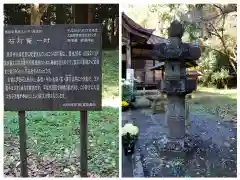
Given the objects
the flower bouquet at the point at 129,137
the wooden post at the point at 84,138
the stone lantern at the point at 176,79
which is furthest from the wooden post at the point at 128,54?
the flower bouquet at the point at 129,137

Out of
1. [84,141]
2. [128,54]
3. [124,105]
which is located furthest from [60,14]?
[84,141]

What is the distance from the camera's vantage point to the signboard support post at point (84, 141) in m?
2.73

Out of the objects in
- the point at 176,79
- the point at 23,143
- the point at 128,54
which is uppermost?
the point at 128,54

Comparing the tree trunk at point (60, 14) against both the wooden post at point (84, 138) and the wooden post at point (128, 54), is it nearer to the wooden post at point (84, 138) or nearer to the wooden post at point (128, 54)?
the wooden post at point (84, 138)

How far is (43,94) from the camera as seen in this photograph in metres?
2.70

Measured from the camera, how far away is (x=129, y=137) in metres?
2.80

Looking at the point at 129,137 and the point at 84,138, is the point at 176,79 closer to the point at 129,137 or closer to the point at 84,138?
the point at 129,137

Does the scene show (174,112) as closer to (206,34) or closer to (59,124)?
(206,34)

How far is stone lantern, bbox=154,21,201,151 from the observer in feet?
9.05

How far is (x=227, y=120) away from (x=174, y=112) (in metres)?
0.34

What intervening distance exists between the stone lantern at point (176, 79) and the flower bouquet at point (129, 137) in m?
0.23

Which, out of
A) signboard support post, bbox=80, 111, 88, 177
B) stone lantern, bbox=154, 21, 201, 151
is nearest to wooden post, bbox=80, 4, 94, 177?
signboard support post, bbox=80, 111, 88, 177

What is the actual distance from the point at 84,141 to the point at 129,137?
0.29m

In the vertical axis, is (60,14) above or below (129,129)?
above
